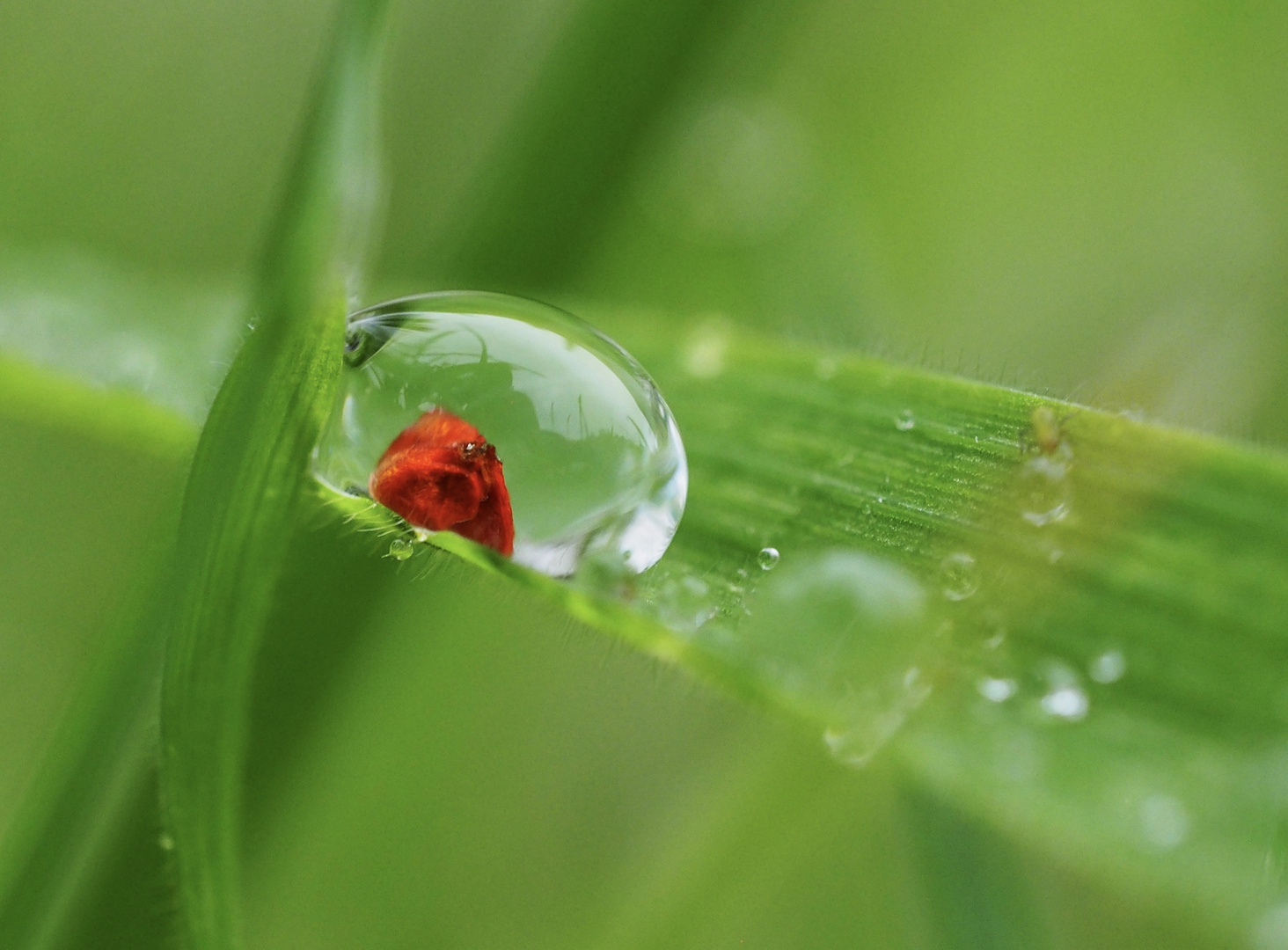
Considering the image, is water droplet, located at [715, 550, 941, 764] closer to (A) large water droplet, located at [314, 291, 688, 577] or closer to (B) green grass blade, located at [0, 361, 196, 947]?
(A) large water droplet, located at [314, 291, 688, 577]

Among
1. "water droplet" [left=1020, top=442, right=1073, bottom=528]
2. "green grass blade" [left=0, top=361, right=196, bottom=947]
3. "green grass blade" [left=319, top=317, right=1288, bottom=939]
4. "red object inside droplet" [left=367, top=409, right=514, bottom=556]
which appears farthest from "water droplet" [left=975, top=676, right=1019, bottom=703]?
"green grass blade" [left=0, top=361, right=196, bottom=947]

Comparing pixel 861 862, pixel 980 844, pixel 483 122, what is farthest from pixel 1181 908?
pixel 483 122

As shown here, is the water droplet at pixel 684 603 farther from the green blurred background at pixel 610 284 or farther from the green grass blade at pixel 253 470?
the green blurred background at pixel 610 284

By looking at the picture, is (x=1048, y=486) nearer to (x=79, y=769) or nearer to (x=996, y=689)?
(x=996, y=689)

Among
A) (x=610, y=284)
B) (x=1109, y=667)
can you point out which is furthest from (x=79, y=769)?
(x=610, y=284)

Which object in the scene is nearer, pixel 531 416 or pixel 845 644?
pixel 845 644
